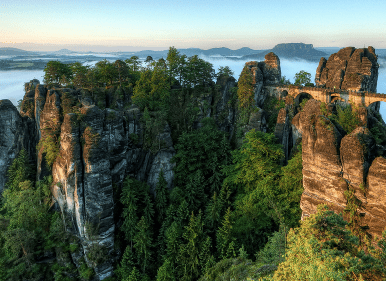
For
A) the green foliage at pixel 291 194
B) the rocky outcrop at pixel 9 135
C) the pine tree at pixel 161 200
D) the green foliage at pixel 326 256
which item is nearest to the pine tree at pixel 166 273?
the pine tree at pixel 161 200

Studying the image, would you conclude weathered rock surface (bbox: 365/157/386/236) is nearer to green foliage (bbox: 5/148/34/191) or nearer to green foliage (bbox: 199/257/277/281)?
green foliage (bbox: 199/257/277/281)

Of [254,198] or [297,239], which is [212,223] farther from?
[297,239]

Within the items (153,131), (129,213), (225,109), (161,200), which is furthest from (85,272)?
(225,109)

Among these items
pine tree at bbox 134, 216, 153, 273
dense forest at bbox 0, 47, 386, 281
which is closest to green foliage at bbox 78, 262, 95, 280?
dense forest at bbox 0, 47, 386, 281

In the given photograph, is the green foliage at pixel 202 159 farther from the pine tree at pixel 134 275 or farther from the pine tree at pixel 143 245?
the pine tree at pixel 134 275

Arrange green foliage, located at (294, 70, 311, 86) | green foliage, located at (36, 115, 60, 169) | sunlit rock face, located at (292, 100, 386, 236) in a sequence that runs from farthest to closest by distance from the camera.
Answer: green foliage, located at (294, 70, 311, 86) < green foliage, located at (36, 115, 60, 169) < sunlit rock face, located at (292, 100, 386, 236)

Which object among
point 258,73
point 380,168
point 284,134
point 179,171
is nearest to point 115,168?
point 179,171
